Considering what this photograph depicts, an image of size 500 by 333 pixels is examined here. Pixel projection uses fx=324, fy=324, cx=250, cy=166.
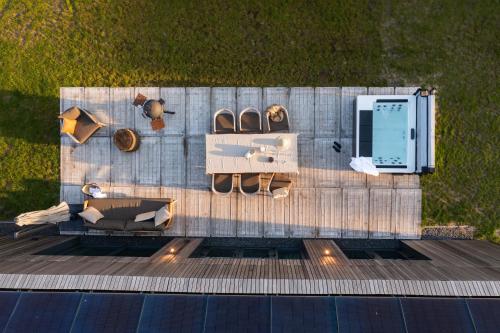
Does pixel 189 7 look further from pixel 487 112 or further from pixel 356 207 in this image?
pixel 487 112

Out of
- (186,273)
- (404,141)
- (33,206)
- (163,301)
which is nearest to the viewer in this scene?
(163,301)

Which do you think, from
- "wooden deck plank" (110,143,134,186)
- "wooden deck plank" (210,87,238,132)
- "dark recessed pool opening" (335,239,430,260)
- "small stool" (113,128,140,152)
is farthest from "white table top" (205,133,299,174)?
"dark recessed pool opening" (335,239,430,260)

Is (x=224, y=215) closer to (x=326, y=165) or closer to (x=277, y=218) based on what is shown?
(x=277, y=218)

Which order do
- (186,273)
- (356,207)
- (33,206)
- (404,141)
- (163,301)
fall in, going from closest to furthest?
(163,301), (186,273), (404,141), (356,207), (33,206)

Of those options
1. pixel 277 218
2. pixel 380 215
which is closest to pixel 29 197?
pixel 277 218

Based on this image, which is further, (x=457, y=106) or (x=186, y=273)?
(x=457, y=106)

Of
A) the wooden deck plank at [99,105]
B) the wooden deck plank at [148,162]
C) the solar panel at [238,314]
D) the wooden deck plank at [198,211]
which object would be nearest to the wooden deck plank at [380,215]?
the solar panel at [238,314]

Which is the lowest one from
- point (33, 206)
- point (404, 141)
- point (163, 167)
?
point (33, 206)

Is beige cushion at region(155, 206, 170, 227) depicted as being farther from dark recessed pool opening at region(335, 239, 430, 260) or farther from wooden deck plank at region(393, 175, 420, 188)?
wooden deck plank at region(393, 175, 420, 188)

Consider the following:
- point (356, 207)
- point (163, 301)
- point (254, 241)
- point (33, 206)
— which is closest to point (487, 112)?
point (356, 207)
